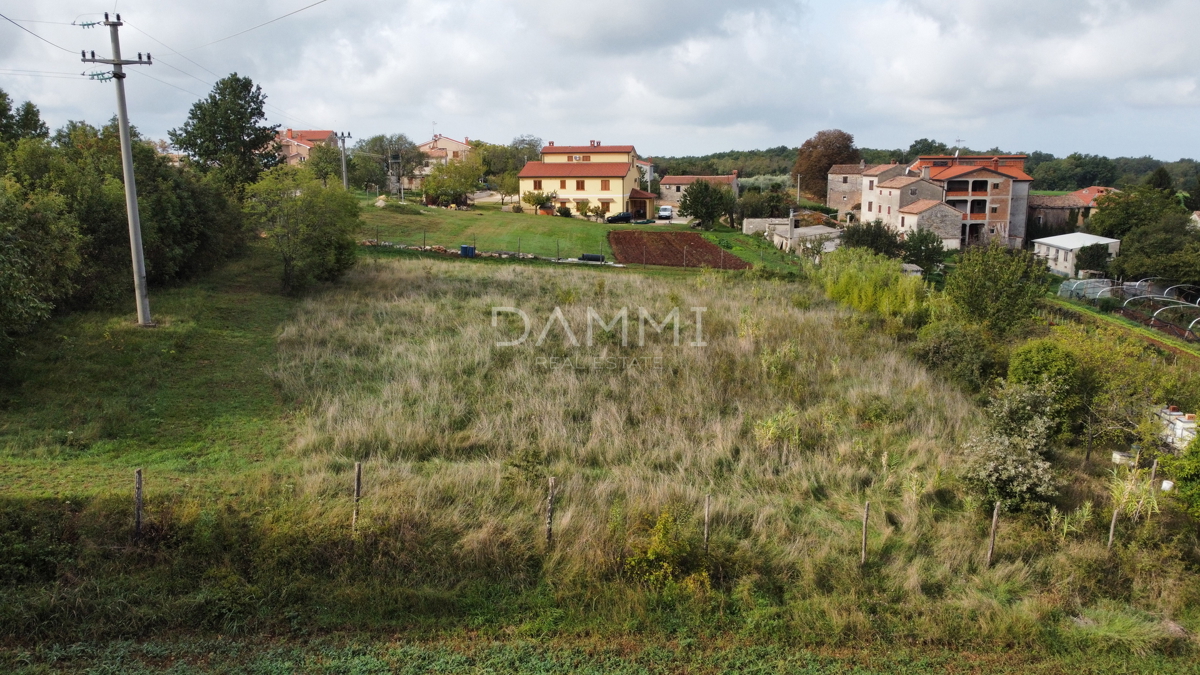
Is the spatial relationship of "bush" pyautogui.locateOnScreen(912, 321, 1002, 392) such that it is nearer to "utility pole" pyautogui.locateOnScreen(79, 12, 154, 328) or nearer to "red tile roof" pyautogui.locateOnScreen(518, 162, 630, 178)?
"utility pole" pyautogui.locateOnScreen(79, 12, 154, 328)

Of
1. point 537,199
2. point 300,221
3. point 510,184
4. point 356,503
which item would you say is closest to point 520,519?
point 356,503

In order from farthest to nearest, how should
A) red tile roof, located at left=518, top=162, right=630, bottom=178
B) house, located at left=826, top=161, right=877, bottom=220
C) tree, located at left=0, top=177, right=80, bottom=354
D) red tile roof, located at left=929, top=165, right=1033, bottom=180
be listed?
house, located at left=826, top=161, right=877, bottom=220
red tile roof, located at left=518, top=162, right=630, bottom=178
red tile roof, located at left=929, top=165, right=1033, bottom=180
tree, located at left=0, top=177, right=80, bottom=354

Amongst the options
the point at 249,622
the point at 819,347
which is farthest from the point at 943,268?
the point at 249,622

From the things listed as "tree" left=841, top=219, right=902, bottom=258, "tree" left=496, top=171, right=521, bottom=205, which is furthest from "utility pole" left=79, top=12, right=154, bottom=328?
"tree" left=496, top=171, right=521, bottom=205

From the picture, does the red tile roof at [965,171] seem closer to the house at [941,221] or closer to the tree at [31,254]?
the house at [941,221]

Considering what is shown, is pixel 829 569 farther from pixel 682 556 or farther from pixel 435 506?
pixel 435 506

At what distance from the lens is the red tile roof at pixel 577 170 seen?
5284 cm

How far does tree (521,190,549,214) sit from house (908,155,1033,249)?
26078 mm

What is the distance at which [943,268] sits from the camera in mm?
36469

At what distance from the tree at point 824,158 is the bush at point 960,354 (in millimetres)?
58337

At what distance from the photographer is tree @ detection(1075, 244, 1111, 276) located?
39531mm

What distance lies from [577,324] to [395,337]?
15.5 ft

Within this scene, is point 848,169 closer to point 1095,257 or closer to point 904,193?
point 904,193

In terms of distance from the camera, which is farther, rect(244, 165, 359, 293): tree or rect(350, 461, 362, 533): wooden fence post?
rect(244, 165, 359, 293): tree
